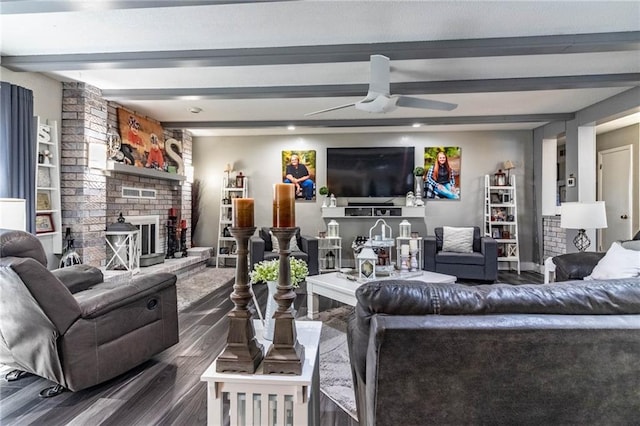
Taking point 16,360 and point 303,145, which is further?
point 303,145

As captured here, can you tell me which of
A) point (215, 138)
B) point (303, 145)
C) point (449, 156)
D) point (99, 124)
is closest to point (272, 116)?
point (303, 145)

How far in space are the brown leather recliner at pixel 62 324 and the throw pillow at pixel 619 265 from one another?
3377 mm

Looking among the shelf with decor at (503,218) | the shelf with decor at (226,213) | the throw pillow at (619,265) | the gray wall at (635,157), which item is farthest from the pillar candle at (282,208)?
the gray wall at (635,157)

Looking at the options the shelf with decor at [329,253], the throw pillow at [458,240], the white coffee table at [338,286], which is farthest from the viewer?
the shelf with decor at [329,253]

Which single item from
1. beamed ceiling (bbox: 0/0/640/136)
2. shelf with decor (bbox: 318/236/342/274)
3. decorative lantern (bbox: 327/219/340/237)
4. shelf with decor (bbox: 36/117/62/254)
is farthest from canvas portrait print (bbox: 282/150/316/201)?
shelf with decor (bbox: 36/117/62/254)

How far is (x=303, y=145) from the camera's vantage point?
6363 millimetres

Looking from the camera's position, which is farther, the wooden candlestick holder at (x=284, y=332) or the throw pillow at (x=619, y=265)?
the throw pillow at (x=619, y=265)

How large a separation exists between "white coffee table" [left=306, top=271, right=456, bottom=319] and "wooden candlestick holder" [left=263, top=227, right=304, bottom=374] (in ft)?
5.82

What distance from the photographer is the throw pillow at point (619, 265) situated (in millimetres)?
2531

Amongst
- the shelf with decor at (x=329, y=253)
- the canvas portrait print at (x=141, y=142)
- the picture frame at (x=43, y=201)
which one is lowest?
the shelf with decor at (x=329, y=253)

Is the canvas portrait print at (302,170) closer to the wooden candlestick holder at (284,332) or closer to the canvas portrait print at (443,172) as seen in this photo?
the canvas portrait print at (443,172)

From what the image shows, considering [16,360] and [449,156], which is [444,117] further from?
[16,360]

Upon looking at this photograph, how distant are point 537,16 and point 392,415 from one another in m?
2.91

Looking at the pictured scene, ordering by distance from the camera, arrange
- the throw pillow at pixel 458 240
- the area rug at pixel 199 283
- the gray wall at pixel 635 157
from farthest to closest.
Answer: the gray wall at pixel 635 157 < the throw pillow at pixel 458 240 < the area rug at pixel 199 283
